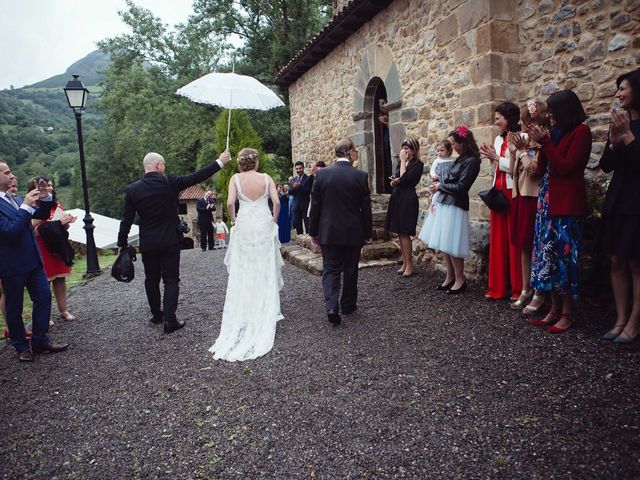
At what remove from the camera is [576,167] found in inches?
136

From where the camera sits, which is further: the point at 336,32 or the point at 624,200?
the point at 336,32

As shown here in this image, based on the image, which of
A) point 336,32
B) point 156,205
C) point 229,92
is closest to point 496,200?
point 229,92

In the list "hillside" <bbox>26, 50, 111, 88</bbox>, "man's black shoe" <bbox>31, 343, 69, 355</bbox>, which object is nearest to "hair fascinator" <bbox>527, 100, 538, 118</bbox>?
"man's black shoe" <bbox>31, 343, 69, 355</bbox>

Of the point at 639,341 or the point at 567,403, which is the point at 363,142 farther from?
the point at 567,403

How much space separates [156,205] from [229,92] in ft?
5.06

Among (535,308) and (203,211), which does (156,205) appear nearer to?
(535,308)

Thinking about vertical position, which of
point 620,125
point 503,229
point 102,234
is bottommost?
point 102,234

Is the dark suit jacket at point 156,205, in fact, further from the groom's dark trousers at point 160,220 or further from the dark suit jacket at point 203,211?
the dark suit jacket at point 203,211

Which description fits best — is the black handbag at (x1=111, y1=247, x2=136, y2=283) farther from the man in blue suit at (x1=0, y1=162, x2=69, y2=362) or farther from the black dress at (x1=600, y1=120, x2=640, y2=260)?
the black dress at (x1=600, y1=120, x2=640, y2=260)

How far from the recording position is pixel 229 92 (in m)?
4.90

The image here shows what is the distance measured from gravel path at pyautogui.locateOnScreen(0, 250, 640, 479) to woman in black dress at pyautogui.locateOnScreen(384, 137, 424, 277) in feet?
5.04

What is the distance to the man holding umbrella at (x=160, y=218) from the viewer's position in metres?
4.41

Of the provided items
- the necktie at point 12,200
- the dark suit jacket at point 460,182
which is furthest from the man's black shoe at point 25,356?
the dark suit jacket at point 460,182

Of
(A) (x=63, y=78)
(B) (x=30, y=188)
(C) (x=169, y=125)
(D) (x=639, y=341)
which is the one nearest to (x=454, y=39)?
(D) (x=639, y=341)
